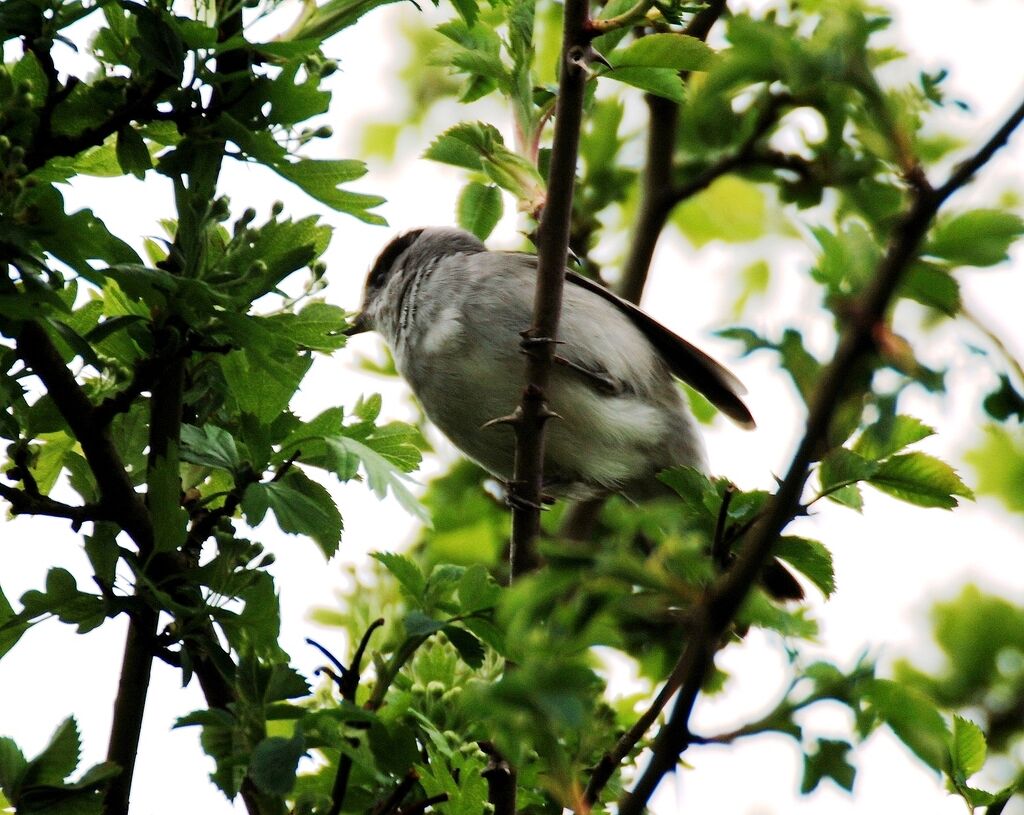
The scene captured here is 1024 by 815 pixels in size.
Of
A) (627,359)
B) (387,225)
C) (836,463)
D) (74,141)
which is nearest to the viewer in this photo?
(836,463)

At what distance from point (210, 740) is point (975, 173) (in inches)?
59.1

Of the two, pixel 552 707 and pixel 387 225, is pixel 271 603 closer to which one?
pixel 387 225

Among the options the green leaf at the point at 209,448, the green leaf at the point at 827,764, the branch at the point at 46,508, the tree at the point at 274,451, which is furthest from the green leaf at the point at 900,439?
the branch at the point at 46,508

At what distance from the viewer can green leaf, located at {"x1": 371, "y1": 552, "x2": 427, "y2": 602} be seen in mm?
2447

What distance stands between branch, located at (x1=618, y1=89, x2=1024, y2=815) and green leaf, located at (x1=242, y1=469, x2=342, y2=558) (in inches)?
48.8

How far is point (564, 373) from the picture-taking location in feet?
15.5

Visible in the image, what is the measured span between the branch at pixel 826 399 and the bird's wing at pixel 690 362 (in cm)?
340

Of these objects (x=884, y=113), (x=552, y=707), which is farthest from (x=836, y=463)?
(x=552, y=707)

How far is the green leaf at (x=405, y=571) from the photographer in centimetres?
245

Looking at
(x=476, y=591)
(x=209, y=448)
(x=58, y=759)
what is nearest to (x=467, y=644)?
(x=476, y=591)

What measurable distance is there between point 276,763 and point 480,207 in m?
1.77

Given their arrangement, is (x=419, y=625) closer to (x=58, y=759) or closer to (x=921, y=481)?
(x=58, y=759)

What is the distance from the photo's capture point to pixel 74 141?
243 centimetres

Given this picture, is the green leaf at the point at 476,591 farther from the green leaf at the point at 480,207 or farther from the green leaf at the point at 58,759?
the green leaf at the point at 480,207
